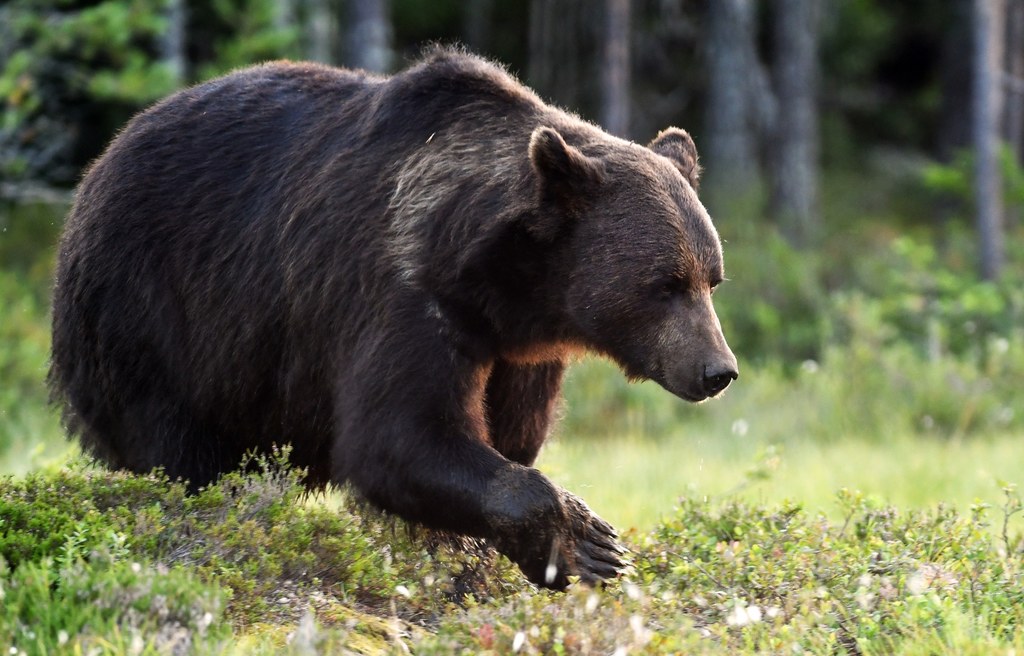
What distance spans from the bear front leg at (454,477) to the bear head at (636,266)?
551 millimetres

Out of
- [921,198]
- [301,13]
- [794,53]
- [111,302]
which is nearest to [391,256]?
[111,302]

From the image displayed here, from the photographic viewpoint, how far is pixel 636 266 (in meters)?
4.94

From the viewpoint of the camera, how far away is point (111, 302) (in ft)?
19.0

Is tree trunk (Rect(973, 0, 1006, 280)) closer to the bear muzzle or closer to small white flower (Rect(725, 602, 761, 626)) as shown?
the bear muzzle

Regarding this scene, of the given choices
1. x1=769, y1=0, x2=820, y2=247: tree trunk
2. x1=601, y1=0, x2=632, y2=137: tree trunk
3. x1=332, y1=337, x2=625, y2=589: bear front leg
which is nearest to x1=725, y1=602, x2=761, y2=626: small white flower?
x1=332, y1=337, x2=625, y2=589: bear front leg

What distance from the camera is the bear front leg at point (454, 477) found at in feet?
15.4

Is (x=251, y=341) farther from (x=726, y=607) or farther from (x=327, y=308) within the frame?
(x=726, y=607)

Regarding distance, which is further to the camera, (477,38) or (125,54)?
(477,38)

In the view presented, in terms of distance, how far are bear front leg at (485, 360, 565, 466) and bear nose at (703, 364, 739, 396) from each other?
84cm

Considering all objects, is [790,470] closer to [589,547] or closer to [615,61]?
[589,547]

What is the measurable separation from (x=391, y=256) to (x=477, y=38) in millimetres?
15337

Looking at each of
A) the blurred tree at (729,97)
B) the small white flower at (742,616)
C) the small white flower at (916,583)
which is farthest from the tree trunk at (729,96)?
the small white flower at (742,616)

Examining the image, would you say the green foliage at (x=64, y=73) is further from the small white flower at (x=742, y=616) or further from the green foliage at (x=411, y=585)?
the small white flower at (x=742, y=616)

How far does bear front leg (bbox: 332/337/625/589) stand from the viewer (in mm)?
4707
